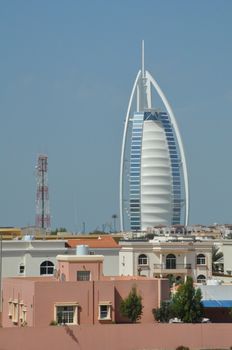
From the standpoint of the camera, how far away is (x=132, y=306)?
42312 millimetres

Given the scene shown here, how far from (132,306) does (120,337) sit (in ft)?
6.24

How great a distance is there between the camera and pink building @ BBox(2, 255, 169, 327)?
138 ft

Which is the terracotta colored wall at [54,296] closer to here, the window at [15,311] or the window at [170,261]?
the window at [15,311]

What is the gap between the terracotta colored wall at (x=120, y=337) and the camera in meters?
→ 39.4

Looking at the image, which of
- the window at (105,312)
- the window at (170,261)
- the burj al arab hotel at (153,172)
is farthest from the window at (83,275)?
the burj al arab hotel at (153,172)

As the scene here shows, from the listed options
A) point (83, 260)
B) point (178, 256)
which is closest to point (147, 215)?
point (178, 256)

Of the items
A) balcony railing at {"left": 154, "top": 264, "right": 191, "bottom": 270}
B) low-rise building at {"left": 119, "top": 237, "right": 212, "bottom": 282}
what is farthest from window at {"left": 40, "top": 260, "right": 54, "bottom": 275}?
balcony railing at {"left": 154, "top": 264, "right": 191, "bottom": 270}

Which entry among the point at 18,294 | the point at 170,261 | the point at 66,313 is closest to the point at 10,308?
the point at 18,294

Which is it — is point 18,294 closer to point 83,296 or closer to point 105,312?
point 83,296

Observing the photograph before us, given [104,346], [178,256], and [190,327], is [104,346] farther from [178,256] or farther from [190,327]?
[178,256]

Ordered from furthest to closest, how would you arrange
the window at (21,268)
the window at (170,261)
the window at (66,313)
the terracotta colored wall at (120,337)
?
1. the window at (170,261)
2. the window at (21,268)
3. the window at (66,313)
4. the terracotta colored wall at (120,337)

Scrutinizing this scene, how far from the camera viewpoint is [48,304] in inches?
1654

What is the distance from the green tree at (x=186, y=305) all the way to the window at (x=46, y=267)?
62.3ft

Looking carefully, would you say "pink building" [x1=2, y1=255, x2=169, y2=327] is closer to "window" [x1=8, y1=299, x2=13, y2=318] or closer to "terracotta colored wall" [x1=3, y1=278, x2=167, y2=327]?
"terracotta colored wall" [x1=3, y1=278, x2=167, y2=327]
